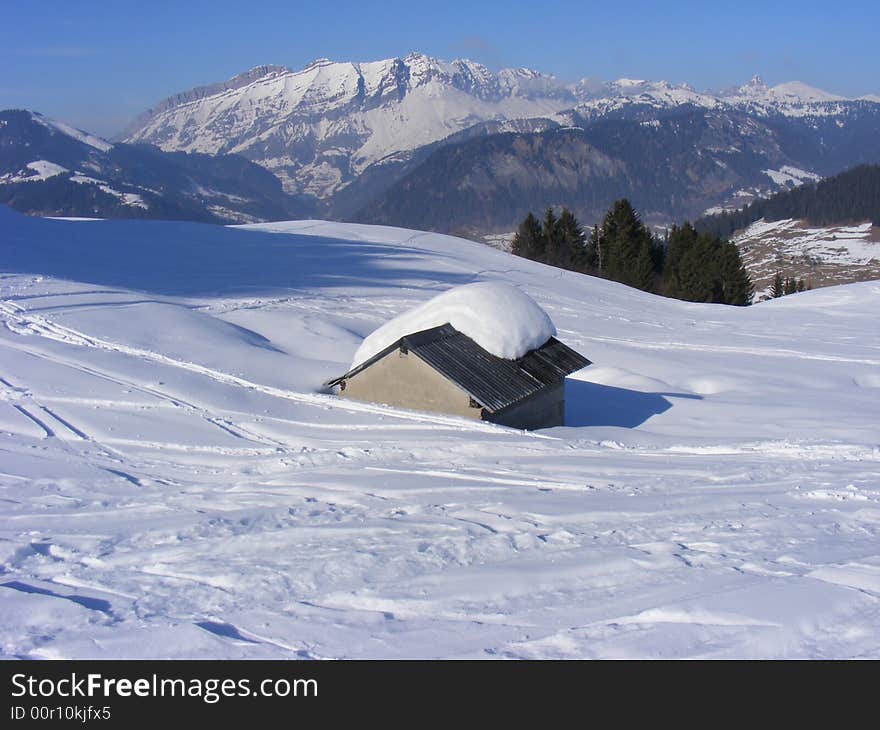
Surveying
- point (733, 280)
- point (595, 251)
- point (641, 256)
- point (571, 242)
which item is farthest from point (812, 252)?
point (641, 256)

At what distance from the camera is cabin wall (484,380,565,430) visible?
1623 centimetres

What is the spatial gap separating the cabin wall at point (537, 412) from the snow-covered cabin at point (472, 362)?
18 millimetres

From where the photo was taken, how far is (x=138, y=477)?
11812 mm

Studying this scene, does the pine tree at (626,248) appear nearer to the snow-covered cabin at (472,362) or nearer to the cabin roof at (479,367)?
the snow-covered cabin at (472,362)

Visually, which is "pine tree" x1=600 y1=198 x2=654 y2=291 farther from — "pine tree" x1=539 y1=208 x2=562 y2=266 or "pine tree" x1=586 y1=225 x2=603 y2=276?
"pine tree" x1=539 y1=208 x2=562 y2=266

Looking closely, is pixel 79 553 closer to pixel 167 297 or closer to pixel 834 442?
pixel 834 442

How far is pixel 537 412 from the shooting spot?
17266 mm

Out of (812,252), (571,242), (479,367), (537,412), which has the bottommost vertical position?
(537,412)

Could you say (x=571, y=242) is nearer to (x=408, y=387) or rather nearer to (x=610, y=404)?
(x=610, y=404)

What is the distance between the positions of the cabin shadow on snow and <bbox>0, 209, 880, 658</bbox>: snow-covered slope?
10 cm

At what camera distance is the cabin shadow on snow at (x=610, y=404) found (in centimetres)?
1878

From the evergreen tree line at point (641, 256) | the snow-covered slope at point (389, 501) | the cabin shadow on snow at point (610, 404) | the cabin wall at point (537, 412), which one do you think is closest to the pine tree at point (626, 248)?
the evergreen tree line at point (641, 256)

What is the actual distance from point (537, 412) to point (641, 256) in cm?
4157

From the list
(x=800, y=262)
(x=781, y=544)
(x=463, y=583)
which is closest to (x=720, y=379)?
(x=781, y=544)
